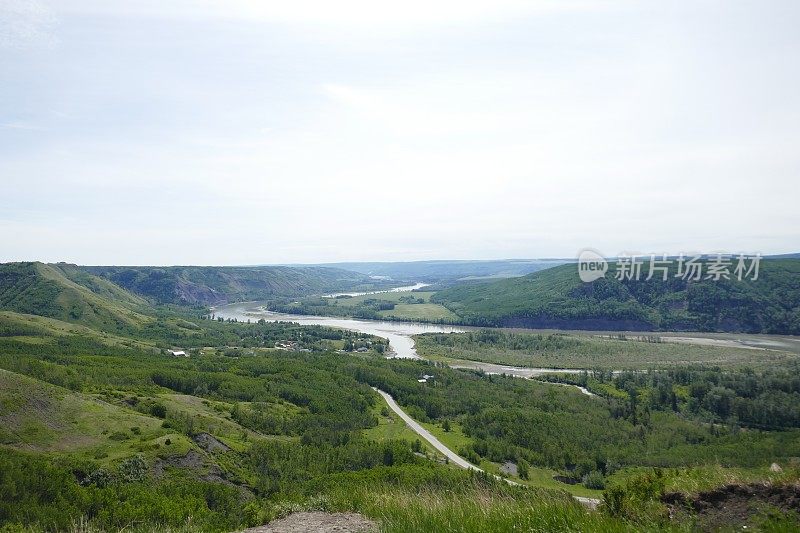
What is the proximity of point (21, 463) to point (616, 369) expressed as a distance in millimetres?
112652

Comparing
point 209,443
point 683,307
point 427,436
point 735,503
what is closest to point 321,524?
point 735,503

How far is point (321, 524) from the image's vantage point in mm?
11594

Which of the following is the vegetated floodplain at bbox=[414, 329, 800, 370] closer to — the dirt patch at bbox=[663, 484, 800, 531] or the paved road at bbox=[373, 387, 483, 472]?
the paved road at bbox=[373, 387, 483, 472]

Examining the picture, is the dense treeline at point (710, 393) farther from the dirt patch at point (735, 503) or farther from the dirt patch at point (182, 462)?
the dirt patch at point (735, 503)

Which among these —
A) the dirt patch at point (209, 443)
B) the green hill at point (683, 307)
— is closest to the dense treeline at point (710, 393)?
the dirt patch at point (209, 443)

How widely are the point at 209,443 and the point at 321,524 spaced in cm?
4455

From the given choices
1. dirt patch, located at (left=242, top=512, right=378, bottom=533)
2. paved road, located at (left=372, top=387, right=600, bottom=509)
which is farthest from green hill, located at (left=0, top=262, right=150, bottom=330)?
dirt patch, located at (left=242, top=512, right=378, bottom=533)

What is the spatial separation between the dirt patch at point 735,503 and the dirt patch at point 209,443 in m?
49.4

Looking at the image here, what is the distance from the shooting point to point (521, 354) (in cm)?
13588

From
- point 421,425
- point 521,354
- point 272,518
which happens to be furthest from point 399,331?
point 272,518

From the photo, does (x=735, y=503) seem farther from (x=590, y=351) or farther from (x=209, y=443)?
(x=590, y=351)

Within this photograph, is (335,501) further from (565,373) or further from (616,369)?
(616,369)

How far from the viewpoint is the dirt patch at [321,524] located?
10.6m

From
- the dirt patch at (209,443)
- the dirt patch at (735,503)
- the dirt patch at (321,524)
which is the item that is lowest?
the dirt patch at (209,443)
